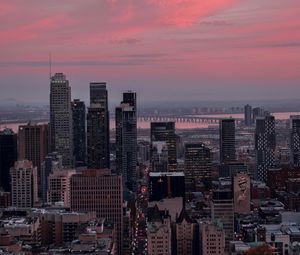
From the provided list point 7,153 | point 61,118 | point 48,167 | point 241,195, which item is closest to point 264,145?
point 61,118

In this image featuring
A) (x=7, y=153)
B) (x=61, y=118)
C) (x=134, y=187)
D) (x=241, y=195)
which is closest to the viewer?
(x=241, y=195)

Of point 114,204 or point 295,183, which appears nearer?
point 114,204

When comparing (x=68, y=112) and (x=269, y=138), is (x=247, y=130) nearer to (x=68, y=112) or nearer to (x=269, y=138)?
(x=269, y=138)

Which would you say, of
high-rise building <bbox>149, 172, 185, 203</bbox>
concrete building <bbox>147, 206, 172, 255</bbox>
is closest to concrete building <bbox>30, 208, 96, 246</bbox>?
concrete building <bbox>147, 206, 172, 255</bbox>

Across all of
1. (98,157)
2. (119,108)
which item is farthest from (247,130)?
(98,157)

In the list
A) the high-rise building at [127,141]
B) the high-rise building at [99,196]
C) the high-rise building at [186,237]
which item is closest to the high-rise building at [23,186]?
the high-rise building at [99,196]

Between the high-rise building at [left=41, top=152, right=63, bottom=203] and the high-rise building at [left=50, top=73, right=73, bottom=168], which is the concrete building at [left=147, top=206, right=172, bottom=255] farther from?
the high-rise building at [left=50, top=73, right=73, bottom=168]

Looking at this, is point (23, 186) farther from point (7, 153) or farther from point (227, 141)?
point (227, 141)
